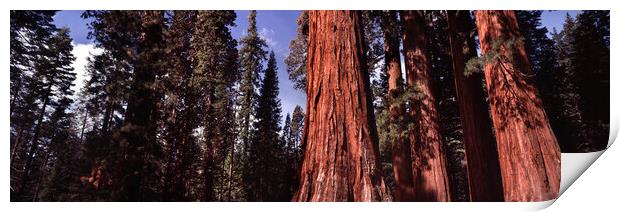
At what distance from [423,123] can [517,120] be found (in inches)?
96.3

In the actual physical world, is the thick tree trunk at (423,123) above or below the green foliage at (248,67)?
below

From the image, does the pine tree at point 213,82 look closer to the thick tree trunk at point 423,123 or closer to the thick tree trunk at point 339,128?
the thick tree trunk at point 423,123

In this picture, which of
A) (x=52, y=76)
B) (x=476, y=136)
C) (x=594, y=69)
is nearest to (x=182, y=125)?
(x=52, y=76)

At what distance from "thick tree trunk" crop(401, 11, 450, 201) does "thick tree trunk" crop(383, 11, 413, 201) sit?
0.33 meters

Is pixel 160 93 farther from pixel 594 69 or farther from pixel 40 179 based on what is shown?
pixel 594 69

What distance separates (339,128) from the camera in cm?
299

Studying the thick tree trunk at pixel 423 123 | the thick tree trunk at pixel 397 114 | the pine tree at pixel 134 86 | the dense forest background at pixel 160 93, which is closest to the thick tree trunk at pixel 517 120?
the dense forest background at pixel 160 93

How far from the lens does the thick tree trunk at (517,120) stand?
12.7 feet

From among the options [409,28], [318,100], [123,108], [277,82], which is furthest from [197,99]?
[277,82]

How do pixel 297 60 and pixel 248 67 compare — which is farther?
pixel 248 67

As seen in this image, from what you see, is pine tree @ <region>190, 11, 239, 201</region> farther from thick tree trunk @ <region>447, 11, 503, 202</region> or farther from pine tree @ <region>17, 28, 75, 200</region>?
thick tree trunk @ <region>447, 11, 503, 202</region>

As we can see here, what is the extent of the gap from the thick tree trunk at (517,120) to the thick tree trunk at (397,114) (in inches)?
91.8

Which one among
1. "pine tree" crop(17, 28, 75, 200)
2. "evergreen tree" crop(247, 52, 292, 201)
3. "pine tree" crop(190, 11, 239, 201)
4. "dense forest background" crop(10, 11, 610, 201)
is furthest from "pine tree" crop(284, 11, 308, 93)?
"evergreen tree" crop(247, 52, 292, 201)
